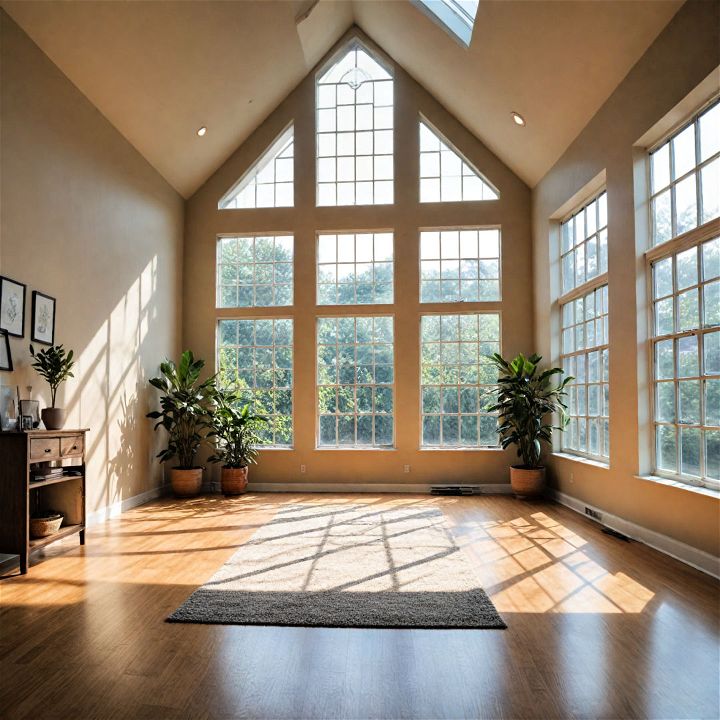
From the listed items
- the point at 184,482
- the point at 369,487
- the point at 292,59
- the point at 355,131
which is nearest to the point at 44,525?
the point at 184,482

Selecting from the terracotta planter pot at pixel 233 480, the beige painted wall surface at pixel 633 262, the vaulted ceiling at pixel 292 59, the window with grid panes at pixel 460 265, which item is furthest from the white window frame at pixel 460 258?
the terracotta planter pot at pixel 233 480

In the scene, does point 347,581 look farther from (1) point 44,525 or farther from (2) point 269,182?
(2) point 269,182

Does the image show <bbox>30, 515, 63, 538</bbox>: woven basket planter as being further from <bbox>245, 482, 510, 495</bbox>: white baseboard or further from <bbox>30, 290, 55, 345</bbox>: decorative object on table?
<bbox>245, 482, 510, 495</bbox>: white baseboard

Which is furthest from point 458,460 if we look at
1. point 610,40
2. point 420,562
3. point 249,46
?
point 249,46

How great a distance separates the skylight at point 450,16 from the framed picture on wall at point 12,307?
493cm

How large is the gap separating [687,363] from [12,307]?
16.7 feet

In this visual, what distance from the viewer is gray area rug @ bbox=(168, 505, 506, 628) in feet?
10.6

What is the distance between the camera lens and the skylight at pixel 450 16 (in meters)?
6.29

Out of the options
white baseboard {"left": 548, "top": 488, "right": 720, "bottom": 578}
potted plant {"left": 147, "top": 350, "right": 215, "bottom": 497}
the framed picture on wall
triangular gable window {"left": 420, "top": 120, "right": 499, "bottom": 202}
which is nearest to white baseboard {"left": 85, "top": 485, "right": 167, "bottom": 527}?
potted plant {"left": 147, "top": 350, "right": 215, "bottom": 497}

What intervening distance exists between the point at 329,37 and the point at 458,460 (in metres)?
5.75

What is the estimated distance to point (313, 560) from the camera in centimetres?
440

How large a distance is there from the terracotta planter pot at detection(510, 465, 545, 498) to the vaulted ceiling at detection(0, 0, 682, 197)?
3597 millimetres

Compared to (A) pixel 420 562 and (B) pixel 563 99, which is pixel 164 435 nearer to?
(A) pixel 420 562

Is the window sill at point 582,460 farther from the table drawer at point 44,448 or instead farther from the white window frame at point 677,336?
the table drawer at point 44,448
